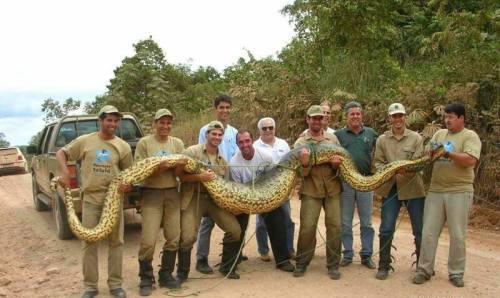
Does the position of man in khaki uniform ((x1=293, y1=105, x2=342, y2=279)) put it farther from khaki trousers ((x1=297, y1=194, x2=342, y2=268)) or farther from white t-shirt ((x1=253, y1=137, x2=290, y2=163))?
white t-shirt ((x1=253, y1=137, x2=290, y2=163))

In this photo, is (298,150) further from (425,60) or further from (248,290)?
(425,60)

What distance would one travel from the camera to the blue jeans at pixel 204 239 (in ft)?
20.7

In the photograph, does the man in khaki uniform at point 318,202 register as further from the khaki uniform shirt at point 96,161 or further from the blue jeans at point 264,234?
the khaki uniform shirt at point 96,161

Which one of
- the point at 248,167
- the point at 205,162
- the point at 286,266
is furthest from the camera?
the point at 286,266

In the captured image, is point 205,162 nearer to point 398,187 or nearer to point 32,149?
point 398,187

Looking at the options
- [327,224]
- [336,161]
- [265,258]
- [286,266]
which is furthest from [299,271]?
[336,161]

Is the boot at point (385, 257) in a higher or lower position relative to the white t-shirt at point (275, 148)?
lower

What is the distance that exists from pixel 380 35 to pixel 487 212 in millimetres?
7098

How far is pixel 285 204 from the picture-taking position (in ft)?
21.2

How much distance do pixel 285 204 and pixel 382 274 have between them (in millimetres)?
1533

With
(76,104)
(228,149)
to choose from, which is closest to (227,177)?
(228,149)

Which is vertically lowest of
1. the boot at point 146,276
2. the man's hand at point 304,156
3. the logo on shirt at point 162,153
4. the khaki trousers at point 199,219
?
the boot at point 146,276

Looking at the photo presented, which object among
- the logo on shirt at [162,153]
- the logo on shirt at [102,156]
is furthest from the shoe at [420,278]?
the logo on shirt at [102,156]

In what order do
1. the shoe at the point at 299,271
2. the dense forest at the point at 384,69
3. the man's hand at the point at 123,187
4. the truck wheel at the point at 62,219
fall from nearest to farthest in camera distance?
the man's hand at the point at 123,187, the shoe at the point at 299,271, the truck wheel at the point at 62,219, the dense forest at the point at 384,69
